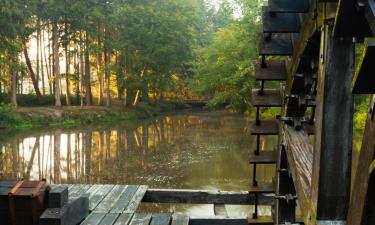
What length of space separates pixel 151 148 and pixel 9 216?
1769 cm

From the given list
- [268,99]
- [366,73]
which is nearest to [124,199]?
[268,99]

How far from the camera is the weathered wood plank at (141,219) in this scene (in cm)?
540

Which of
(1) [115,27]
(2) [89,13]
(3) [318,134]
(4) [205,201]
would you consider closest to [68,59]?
(1) [115,27]

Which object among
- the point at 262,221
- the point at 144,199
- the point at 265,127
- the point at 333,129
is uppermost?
the point at 333,129

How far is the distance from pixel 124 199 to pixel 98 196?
0.45 meters

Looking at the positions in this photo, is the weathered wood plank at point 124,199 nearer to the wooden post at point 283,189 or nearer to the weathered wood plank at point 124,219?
the weathered wood plank at point 124,219

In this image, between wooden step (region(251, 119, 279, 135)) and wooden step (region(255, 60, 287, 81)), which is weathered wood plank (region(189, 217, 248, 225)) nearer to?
wooden step (region(251, 119, 279, 135))

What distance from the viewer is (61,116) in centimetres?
3294

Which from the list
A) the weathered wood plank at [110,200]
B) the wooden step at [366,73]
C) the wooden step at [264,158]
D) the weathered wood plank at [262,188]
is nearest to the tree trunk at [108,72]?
the weathered wood plank at [110,200]

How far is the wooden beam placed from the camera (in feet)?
6.89

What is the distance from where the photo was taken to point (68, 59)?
44094 millimetres

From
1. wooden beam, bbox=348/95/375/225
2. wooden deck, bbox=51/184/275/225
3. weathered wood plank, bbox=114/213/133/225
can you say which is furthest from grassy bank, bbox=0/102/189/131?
wooden beam, bbox=348/95/375/225

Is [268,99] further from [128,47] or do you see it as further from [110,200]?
[128,47]

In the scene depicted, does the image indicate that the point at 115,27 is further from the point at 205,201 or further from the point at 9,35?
the point at 205,201
